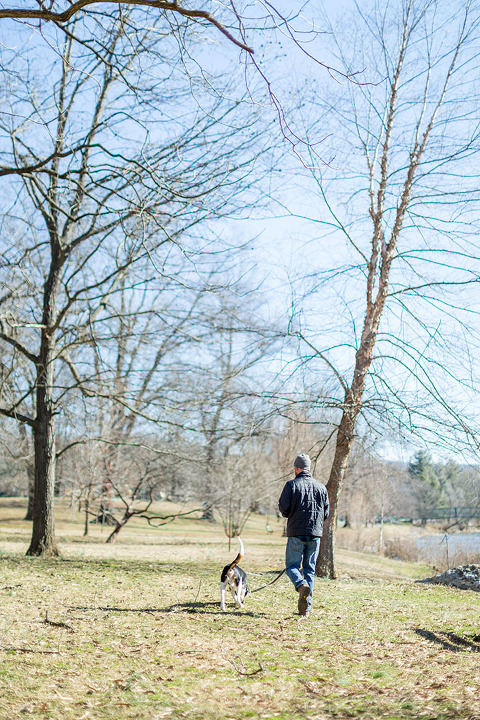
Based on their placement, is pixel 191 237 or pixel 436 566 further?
pixel 436 566

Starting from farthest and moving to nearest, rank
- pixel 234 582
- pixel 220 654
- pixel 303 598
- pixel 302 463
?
pixel 302 463, pixel 234 582, pixel 303 598, pixel 220 654

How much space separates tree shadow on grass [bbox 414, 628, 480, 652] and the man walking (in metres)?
1.25

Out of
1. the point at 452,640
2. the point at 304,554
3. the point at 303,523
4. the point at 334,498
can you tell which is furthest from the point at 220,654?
the point at 334,498

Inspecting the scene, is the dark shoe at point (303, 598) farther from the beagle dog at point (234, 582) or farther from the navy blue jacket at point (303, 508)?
the beagle dog at point (234, 582)

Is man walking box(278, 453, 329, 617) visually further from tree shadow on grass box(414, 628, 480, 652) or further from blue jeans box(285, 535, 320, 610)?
tree shadow on grass box(414, 628, 480, 652)

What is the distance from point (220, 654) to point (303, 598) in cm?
180

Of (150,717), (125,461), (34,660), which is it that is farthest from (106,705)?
(125,461)

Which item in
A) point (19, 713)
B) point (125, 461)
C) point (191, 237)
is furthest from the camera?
point (125, 461)

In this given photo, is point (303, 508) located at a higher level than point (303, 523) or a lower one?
higher

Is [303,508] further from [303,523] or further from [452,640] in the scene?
[452,640]

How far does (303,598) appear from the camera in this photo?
6.68 metres

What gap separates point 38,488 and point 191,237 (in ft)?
19.1

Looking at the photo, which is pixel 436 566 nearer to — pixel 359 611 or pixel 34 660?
pixel 359 611

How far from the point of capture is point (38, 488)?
11773 mm
